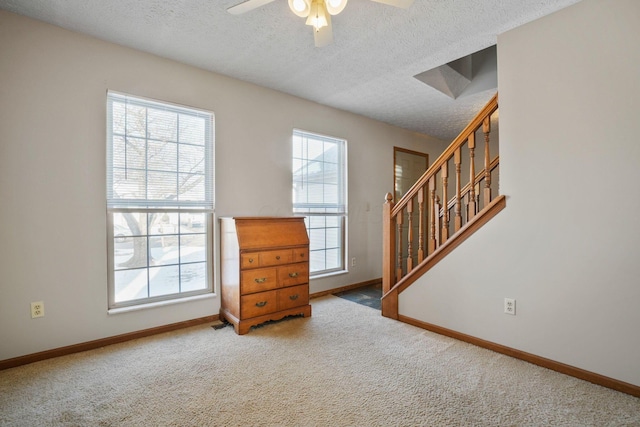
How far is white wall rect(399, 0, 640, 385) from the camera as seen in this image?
6.03 feet

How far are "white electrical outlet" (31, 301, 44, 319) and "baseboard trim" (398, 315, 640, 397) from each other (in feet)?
9.84

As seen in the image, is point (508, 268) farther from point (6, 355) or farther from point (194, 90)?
point (6, 355)

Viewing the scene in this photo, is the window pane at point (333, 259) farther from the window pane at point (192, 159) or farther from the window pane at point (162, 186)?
the window pane at point (162, 186)

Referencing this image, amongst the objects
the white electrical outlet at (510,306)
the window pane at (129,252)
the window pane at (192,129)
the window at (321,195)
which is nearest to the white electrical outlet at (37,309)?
the window pane at (129,252)

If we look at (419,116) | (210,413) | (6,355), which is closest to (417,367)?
(210,413)

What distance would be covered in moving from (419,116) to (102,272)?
13.5 feet

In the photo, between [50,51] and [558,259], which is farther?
[50,51]

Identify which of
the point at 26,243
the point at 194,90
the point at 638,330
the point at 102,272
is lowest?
the point at 638,330

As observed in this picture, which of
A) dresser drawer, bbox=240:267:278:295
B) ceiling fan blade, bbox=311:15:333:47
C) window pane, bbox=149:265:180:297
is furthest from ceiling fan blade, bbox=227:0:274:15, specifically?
window pane, bbox=149:265:180:297

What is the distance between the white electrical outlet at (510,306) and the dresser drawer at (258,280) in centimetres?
191

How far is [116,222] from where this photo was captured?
8.43 ft

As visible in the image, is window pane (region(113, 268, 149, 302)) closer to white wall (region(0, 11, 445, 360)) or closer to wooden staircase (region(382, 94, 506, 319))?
white wall (region(0, 11, 445, 360))

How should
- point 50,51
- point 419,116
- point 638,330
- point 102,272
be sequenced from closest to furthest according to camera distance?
point 638,330 → point 50,51 → point 102,272 → point 419,116

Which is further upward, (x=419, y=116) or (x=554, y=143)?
(x=419, y=116)
